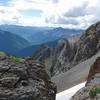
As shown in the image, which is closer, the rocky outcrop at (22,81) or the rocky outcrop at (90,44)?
the rocky outcrop at (22,81)

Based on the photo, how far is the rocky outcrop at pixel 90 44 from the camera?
299 ft

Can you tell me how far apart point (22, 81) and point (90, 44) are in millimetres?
78500

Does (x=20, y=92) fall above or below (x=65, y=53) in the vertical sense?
above

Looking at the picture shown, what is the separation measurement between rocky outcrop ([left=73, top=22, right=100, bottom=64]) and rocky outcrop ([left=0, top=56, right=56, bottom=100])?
69694 mm

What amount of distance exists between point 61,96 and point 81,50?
221 ft

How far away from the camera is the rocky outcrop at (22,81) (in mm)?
16578

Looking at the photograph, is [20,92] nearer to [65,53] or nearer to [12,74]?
[12,74]

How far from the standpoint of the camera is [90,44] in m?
93.9

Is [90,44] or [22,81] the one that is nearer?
[22,81]

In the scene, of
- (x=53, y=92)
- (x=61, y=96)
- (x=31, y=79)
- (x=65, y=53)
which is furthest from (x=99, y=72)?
(x=65, y=53)

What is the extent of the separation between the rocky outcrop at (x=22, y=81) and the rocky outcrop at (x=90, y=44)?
69.7 m

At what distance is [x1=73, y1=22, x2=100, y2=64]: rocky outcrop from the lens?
9119 centimetres

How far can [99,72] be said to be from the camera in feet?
93.8

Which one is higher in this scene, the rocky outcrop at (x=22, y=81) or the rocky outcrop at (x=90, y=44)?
the rocky outcrop at (x=22, y=81)
